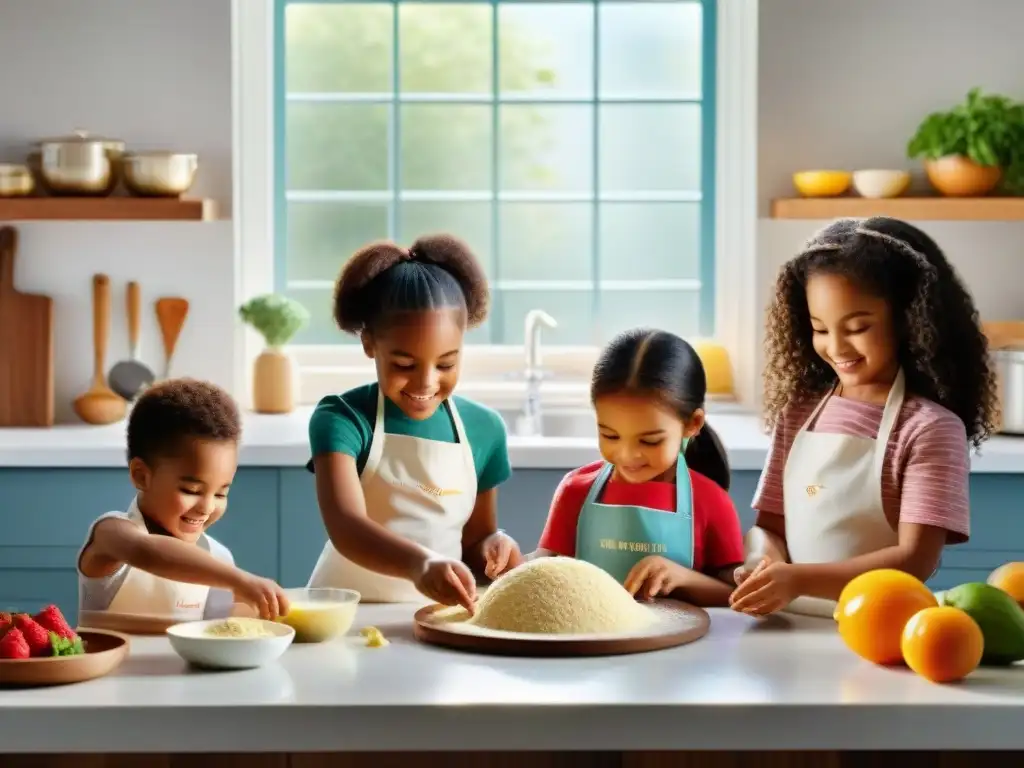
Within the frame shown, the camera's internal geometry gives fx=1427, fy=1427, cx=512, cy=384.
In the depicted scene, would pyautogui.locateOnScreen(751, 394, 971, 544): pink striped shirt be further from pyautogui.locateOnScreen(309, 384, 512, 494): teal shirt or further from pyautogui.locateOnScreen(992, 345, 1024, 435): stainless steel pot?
pyautogui.locateOnScreen(992, 345, 1024, 435): stainless steel pot

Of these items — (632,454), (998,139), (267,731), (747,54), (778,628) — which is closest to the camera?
(267,731)

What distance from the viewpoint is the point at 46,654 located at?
135 cm

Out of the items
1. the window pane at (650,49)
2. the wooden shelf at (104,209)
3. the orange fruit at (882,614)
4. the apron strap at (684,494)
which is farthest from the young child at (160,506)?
the window pane at (650,49)

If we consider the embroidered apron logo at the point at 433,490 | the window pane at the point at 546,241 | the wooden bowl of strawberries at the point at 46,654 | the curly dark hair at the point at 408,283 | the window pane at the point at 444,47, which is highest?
the window pane at the point at 444,47

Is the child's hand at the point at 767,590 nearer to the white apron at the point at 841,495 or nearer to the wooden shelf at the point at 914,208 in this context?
the white apron at the point at 841,495

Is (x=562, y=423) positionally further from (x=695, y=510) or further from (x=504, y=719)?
(x=504, y=719)

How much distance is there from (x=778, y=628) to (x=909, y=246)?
519 mm

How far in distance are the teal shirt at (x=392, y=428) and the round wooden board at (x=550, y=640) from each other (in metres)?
0.38

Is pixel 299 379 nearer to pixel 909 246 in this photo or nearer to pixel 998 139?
pixel 998 139

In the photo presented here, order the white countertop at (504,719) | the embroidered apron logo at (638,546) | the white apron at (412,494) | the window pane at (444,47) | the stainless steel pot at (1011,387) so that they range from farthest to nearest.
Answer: the window pane at (444,47), the stainless steel pot at (1011,387), the white apron at (412,494), the embroidered apron logo at (638,546), the white countertop at (504,719)

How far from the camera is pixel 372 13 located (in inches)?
149

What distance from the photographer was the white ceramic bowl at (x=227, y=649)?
138 centimetres

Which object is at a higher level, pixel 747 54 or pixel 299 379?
pixel 747 54

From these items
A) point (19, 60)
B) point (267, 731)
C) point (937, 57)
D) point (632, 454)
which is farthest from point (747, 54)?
point (267, 731)
